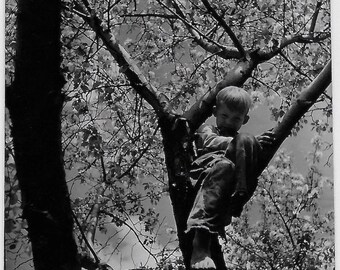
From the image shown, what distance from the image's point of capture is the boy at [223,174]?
1.64m

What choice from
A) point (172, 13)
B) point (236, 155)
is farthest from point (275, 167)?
point (172, 13)

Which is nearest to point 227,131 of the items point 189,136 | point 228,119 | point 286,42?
point 228,119

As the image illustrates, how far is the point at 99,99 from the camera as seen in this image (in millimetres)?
2143

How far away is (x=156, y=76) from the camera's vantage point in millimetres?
2230

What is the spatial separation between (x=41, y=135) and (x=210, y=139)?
1.83 feet

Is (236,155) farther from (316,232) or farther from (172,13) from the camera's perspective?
(172,13)

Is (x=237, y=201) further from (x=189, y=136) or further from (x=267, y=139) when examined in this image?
(x=189, y=136)

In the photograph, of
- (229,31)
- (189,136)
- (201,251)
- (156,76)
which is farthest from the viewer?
(156,76)

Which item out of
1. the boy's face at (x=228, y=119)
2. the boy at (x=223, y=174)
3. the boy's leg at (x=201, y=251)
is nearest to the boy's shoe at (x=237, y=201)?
the boy at (x=223, y=174)

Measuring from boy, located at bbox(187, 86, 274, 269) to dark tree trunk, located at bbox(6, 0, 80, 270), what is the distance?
0.36 meters

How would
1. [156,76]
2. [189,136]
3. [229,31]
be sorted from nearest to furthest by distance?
1. [189,136]
2. [229,31]
3. [156,76]

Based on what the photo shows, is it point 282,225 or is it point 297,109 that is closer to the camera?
point 297,109

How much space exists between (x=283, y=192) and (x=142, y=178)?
1.71 feet

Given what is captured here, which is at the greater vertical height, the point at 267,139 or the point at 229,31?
the point at 229,31
